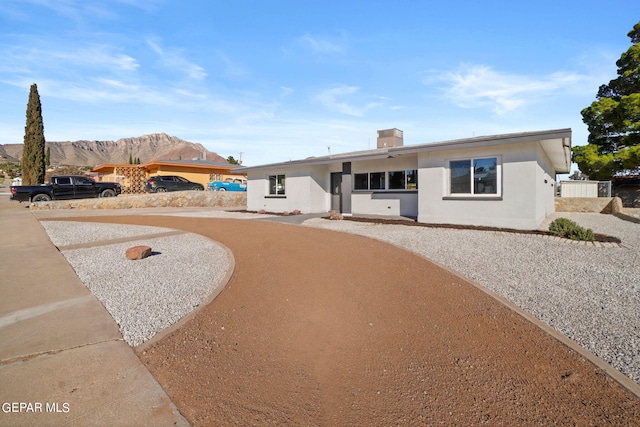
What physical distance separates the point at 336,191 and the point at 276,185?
362cm

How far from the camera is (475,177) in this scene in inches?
446

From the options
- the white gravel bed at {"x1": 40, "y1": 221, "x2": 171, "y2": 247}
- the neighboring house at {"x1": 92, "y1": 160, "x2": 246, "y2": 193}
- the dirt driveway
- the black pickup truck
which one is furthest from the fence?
the black pickup truck

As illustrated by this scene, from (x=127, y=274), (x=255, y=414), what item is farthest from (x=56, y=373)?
(x=127, y=274)

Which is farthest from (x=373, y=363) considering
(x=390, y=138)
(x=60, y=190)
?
(x=60, y=190)

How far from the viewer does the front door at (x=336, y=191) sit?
1708cm

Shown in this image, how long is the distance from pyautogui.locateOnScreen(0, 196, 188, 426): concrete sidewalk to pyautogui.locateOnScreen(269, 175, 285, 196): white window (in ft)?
44.6

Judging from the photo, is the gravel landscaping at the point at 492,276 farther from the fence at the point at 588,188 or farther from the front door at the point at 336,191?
the fence at the point at 588,188

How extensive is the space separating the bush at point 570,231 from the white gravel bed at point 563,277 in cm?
64

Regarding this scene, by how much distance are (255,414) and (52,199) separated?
22.6 m

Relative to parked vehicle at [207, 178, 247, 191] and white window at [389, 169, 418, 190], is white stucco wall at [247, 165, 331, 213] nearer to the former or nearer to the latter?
white window at [389, 169, 418, 190]

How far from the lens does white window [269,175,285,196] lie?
1834cm

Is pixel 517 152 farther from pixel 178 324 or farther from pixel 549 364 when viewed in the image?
pixel 178 324

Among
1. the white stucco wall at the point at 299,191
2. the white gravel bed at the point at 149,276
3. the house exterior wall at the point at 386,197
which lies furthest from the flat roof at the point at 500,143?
the white gravel bed at the point at 149,276

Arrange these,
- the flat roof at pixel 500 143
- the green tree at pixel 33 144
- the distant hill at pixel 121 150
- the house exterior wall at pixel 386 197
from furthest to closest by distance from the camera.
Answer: the distant hill at pixel 121 150
the green tree at pixel 33 144
the house exterior wall at pixel 386 197
the flat roof at pixel 500 143
